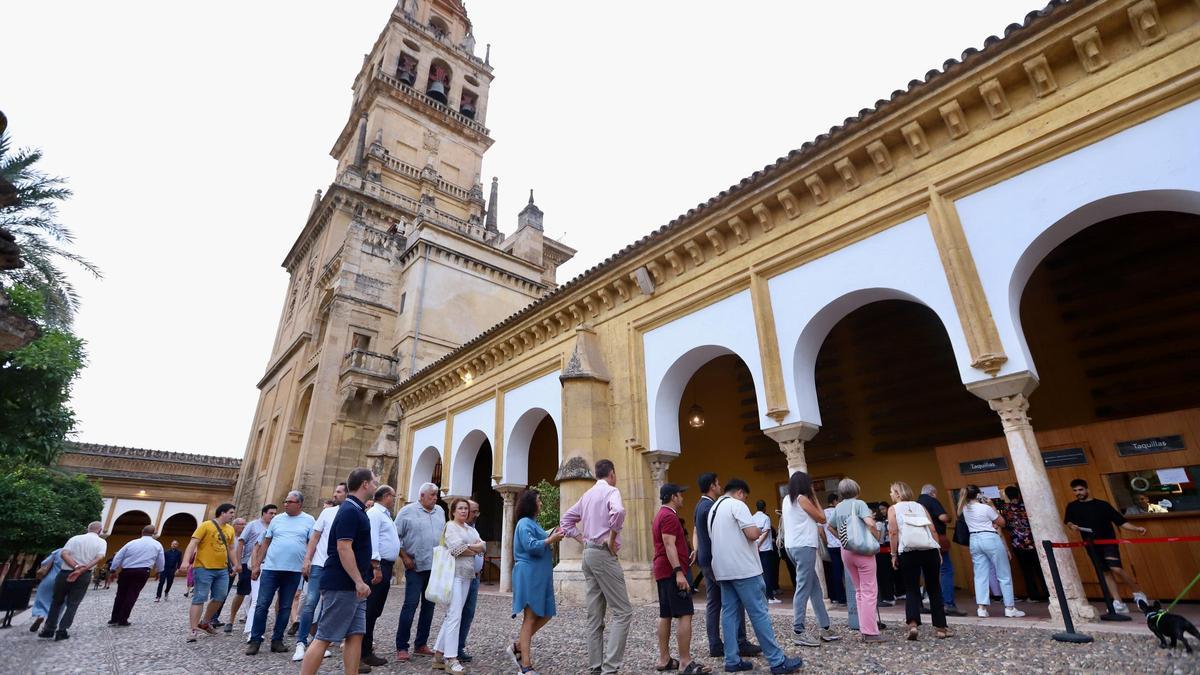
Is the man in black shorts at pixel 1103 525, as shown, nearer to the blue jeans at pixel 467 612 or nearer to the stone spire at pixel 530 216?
the blue jeans at pixel 467 612

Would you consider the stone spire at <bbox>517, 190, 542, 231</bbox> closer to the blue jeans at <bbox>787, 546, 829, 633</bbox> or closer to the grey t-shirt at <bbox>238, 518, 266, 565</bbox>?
the grey t-shirt at <bbox>238, 518, 266, 565</bbox>

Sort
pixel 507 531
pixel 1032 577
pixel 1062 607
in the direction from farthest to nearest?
pixel 507 531, pixel 1032 577, pixel 1062 607

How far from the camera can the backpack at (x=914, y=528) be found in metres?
5.12

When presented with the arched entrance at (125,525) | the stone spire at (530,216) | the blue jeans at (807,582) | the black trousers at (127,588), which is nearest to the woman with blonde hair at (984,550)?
the blue jeans at (807,582)

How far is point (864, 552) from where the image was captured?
518 cm

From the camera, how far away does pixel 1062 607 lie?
191 inches

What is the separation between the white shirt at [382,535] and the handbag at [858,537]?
4.44 metres

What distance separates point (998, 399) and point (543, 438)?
544 inches

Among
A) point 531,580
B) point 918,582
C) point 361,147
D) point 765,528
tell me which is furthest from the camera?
point 361,147

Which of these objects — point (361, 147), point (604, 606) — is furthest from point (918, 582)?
point (361, 147)

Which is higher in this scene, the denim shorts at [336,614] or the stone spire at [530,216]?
the stone spire at [530,216]

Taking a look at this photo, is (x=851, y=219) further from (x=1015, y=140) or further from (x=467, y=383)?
(x=467, y=383)

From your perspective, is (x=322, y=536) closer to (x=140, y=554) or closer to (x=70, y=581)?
(x=140, y=554)

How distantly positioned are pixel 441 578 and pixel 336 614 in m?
1.33
